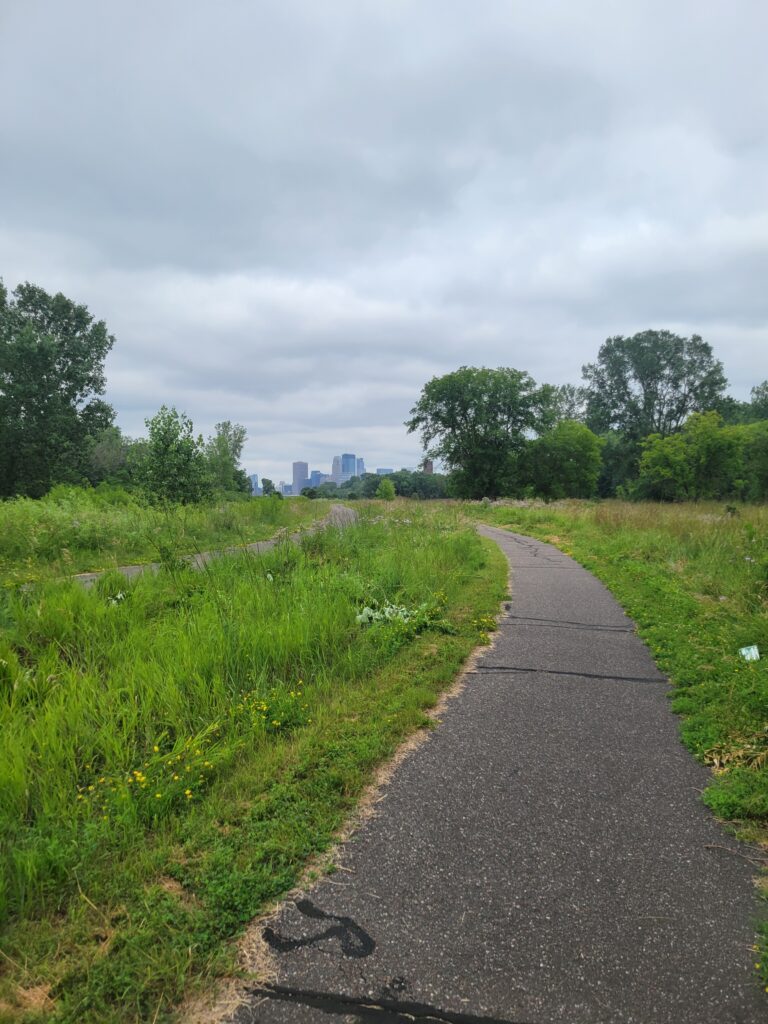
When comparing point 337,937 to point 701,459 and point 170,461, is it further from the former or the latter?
point 701,459

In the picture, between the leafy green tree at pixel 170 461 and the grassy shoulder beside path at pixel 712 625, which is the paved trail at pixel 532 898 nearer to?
the grassy shoulder beside path at pixel 712 625

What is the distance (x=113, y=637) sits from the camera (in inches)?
221

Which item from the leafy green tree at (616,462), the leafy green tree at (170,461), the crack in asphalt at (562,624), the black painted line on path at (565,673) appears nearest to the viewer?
the black painted line on path at (565,673)

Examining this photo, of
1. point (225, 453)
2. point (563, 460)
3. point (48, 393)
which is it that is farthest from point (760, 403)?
point (48, 393)

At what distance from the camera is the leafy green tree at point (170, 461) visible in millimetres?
21047

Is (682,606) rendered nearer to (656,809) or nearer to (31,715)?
(656,809)

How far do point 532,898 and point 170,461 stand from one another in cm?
2134

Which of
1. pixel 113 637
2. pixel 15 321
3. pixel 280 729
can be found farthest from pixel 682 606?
pixel 15 321

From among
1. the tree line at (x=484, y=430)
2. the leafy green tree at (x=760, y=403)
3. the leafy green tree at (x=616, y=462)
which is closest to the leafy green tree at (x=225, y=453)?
the tree line at (x=484, y=430)

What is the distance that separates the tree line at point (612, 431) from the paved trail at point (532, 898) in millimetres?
Result: 37503

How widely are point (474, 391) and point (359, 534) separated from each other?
49624 mm

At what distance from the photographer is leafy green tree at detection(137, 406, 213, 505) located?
21047 mm

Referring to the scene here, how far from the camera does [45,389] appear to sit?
3894cm

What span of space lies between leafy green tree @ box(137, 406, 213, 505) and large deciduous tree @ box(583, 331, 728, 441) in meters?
68.2
